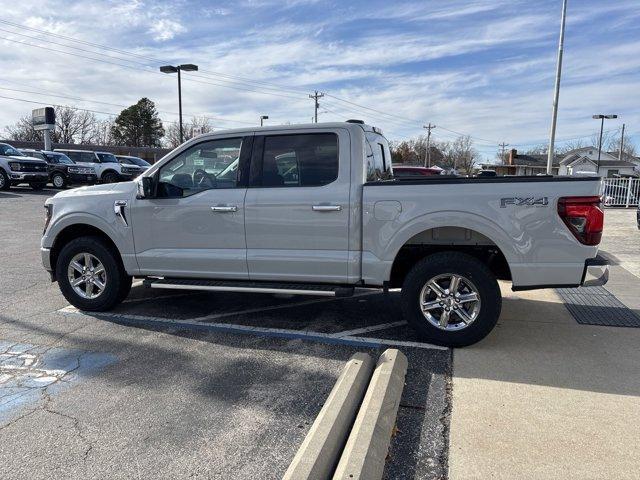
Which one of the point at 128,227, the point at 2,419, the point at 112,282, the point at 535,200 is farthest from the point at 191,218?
the point at 535,200

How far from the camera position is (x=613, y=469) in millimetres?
2734

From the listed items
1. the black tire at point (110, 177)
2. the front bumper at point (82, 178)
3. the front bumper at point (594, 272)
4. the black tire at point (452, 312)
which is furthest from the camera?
the black tire at point (110, 177)

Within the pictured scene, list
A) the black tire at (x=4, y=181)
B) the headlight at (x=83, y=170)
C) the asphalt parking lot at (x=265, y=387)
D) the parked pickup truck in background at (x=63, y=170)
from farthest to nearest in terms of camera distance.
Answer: the headlight at (x=83, y=170), the parked pickup truck in background at (x=63, y=170), the black tire at (x=4, y=181), the asphalt parking lot at (x=265, y=387)

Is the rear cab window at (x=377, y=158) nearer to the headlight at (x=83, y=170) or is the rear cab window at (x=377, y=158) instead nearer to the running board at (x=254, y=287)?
the running board at (x=254, y=287)

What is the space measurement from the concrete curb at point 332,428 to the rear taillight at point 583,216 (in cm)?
208

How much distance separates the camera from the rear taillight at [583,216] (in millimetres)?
4062

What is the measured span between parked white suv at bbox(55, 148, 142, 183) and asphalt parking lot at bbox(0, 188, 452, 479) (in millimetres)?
21302

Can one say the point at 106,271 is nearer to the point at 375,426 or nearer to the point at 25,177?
the point at 375,426

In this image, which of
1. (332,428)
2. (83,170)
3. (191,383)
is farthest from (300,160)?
(83,170)

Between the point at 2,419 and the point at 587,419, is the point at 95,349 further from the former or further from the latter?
the point at 587,419

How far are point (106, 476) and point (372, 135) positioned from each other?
13.0 ft

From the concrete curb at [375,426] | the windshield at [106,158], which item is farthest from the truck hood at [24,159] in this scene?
the concrete curb at [375,426]

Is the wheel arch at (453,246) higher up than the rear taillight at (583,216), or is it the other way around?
the rear taillight at (583,216)

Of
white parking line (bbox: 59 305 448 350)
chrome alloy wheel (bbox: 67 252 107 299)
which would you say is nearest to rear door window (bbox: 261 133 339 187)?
white parking line (bbox: 59 305 448 350)
